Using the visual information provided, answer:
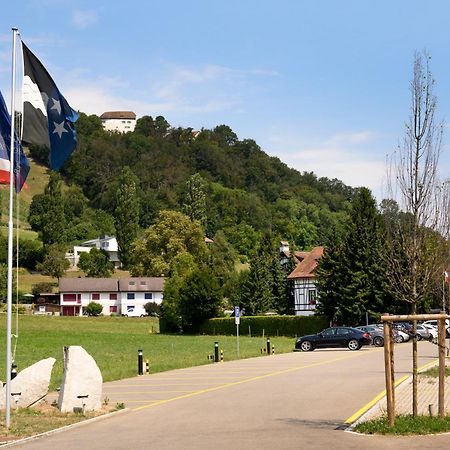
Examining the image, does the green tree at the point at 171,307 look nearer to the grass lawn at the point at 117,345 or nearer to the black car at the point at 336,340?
the grass lawn at the point at 117,345

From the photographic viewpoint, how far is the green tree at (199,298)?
80875 mm

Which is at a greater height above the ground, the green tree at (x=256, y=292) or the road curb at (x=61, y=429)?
the green tree at (x=256, y=292)

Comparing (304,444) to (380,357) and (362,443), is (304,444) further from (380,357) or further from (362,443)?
(380,357)

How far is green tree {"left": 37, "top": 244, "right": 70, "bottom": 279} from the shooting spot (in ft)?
424

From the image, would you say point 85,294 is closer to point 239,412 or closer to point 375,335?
point 375,335

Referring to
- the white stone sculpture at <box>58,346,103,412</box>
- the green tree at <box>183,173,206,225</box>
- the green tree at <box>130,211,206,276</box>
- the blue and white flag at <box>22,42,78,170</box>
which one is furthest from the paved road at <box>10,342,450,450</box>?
the green tree at <box>183,173,206,225</box>

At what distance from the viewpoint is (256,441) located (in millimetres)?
13719

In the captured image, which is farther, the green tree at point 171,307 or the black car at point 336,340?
the green tree at point 171,307

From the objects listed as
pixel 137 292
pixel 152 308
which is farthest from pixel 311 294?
pixel 137 292

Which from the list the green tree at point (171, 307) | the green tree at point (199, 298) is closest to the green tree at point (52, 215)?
the green tree at point (171, 307)

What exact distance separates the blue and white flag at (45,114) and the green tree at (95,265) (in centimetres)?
12006

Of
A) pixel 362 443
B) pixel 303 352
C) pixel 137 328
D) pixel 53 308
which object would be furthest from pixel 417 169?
pixel 53 308

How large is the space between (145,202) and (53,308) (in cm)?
6885

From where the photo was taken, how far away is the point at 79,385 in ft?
61.4
